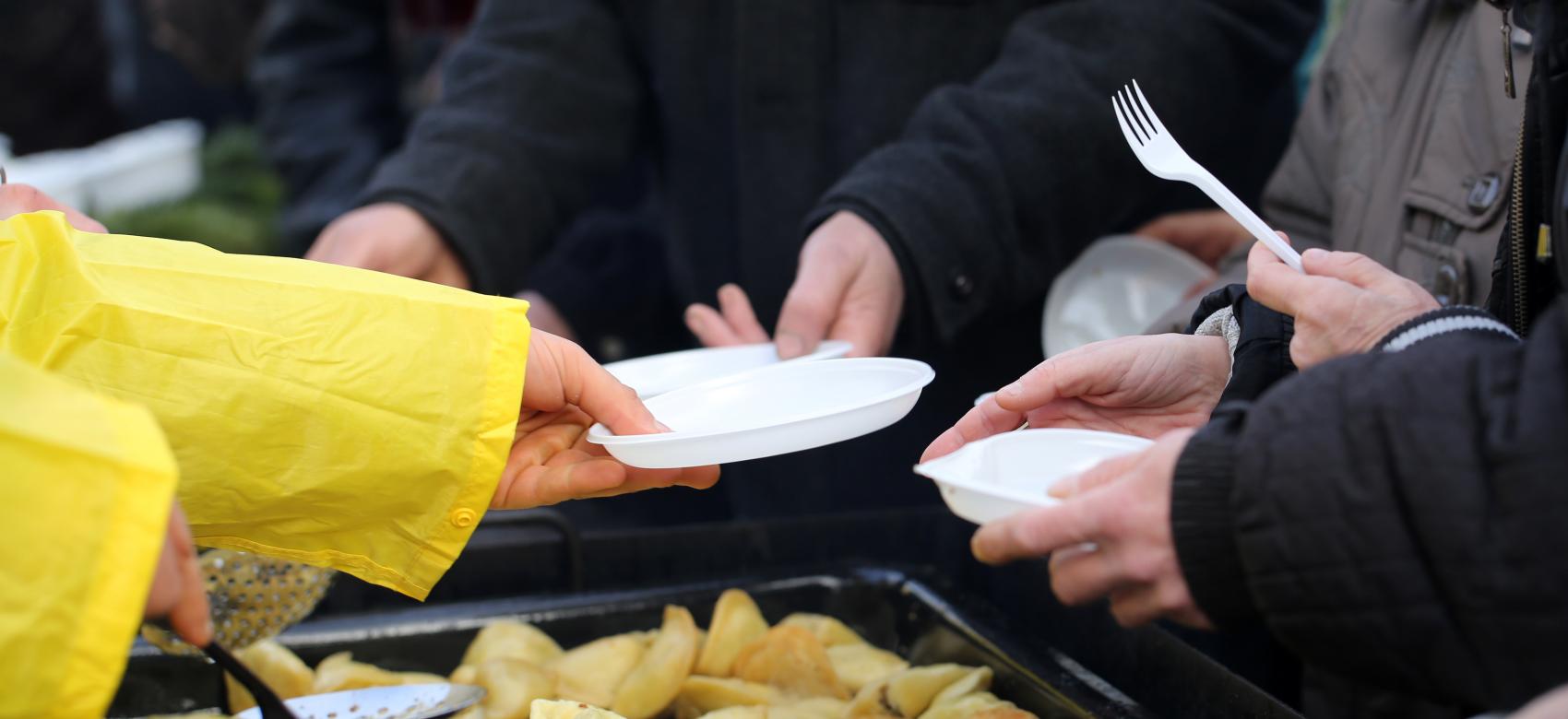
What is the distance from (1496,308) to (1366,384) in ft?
1.34

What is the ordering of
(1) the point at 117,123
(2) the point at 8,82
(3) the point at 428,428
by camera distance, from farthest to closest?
(1) the point at 117,123 → (2) the point at 8,82 → (3) the point at 428,428

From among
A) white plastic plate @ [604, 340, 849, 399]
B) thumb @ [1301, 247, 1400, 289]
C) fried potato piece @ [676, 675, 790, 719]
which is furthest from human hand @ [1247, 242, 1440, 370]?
fried potato piece @ [676, 675, 790, 719]

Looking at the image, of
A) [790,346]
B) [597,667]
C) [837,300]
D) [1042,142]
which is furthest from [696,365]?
[1042,142]

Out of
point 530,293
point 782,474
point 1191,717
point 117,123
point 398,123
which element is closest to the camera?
point 1191,717

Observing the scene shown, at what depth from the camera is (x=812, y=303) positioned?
5.24 ft

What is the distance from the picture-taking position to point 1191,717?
118cm

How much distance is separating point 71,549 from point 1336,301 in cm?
90

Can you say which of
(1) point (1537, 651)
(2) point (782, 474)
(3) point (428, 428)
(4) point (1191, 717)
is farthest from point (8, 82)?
(1) point (1537, 651)

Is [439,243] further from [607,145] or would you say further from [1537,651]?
[1537,651]

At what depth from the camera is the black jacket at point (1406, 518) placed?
28.4 inches

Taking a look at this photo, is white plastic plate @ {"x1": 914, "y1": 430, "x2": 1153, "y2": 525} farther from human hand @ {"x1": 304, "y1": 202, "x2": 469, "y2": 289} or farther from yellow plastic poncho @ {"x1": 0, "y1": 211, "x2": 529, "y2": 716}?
human hand @ {"x1": 304, "y1": 202, "x2": 469, "y2": 289}

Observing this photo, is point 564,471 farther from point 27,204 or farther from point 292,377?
point 27,204

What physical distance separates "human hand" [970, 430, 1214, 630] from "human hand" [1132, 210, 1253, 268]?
121 cm

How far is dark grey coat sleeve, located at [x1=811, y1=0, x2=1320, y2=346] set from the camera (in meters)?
1.77
